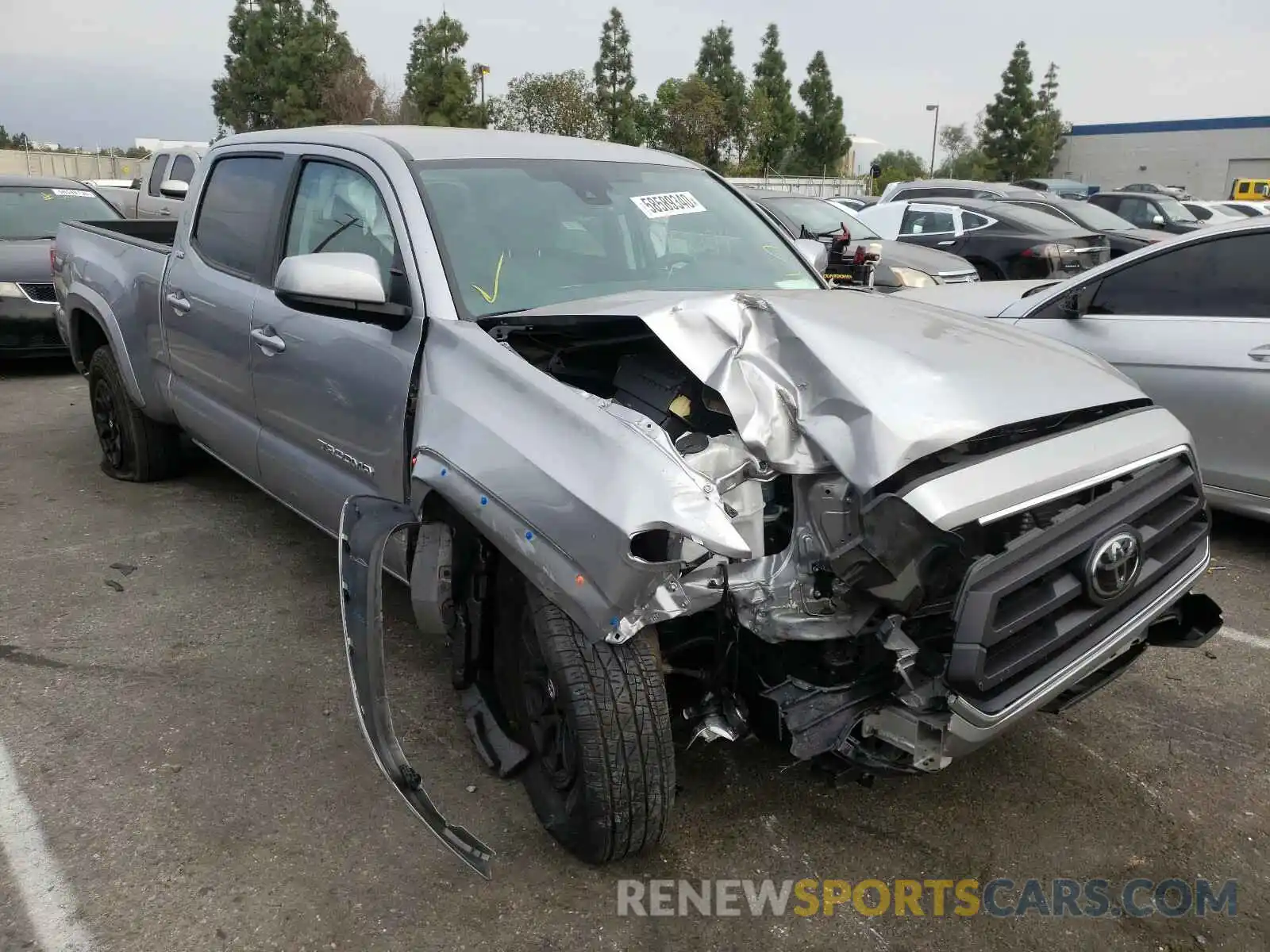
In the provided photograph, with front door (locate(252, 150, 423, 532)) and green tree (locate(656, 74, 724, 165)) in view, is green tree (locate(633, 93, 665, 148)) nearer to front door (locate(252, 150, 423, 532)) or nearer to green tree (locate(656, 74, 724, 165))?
green tree (locate(656, 74, 724, 165))

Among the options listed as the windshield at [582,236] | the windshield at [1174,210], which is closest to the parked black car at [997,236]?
the windshield at [582,236]

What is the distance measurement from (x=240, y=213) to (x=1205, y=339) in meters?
4.35

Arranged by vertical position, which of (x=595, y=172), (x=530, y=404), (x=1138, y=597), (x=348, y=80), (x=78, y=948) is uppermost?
(x=348, y=80)

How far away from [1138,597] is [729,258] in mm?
1876

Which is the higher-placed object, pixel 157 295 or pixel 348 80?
pixel 348 80

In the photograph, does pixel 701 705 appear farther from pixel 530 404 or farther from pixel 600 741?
pixel 530 404

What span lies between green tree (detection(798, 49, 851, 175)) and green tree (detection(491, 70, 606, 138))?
18.4 metres

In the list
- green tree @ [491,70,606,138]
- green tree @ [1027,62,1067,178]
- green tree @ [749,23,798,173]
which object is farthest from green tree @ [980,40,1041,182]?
green tree @ [491,70,606,138]

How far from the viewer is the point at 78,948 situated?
2.27 meters

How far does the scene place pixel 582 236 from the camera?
335cm

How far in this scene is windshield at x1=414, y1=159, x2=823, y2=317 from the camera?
307 centimetres

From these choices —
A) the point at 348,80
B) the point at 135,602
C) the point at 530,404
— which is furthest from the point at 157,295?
the point at 348,80

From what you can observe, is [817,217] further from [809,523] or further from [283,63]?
[283,63]

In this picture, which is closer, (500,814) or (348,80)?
(500,814)
